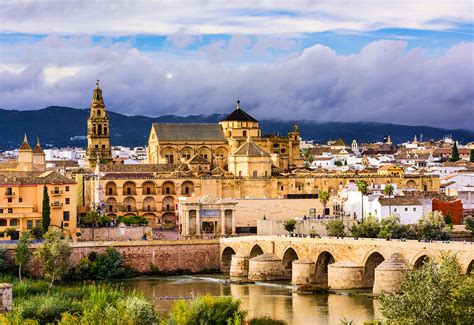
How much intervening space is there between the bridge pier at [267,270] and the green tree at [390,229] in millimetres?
6436

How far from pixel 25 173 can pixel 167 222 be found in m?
11.9

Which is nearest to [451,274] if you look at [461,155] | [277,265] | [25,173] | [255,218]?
[277,265]

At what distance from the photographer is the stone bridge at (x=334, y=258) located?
2352 inches

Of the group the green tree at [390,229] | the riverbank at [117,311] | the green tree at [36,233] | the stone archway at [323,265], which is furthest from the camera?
the green tree at [36,233]

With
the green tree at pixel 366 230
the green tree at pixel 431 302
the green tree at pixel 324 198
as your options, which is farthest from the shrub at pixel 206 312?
the green tree at pixel 324 198

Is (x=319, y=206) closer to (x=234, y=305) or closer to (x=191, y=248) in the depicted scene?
(x=191, y=248)

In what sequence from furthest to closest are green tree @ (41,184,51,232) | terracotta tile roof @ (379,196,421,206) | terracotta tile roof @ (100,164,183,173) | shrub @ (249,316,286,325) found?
1. terracotta tile roof @ (100,164,183,173)
2. terracotta tile roof @ (379,196,421,206)
3. green tree @ (41,184,51,232)
4. shrub @ (249,316,286,325)

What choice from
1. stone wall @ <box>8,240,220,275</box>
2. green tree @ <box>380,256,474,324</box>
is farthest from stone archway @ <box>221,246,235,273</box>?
green tree @ <box>380,256,474,324</box>

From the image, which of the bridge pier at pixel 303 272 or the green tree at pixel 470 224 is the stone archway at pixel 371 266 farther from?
the green tree at pixel 470 224

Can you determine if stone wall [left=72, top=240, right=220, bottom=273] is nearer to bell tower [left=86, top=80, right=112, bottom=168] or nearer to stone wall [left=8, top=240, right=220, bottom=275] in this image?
stone wall [left=8, top=240, right=220, bottom=275]

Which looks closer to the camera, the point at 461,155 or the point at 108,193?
the point at 108,193

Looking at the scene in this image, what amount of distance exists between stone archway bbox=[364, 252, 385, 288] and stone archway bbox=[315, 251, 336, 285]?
364 centimetres

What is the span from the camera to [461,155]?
16738 cm

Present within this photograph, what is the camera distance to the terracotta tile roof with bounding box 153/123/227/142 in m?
110
